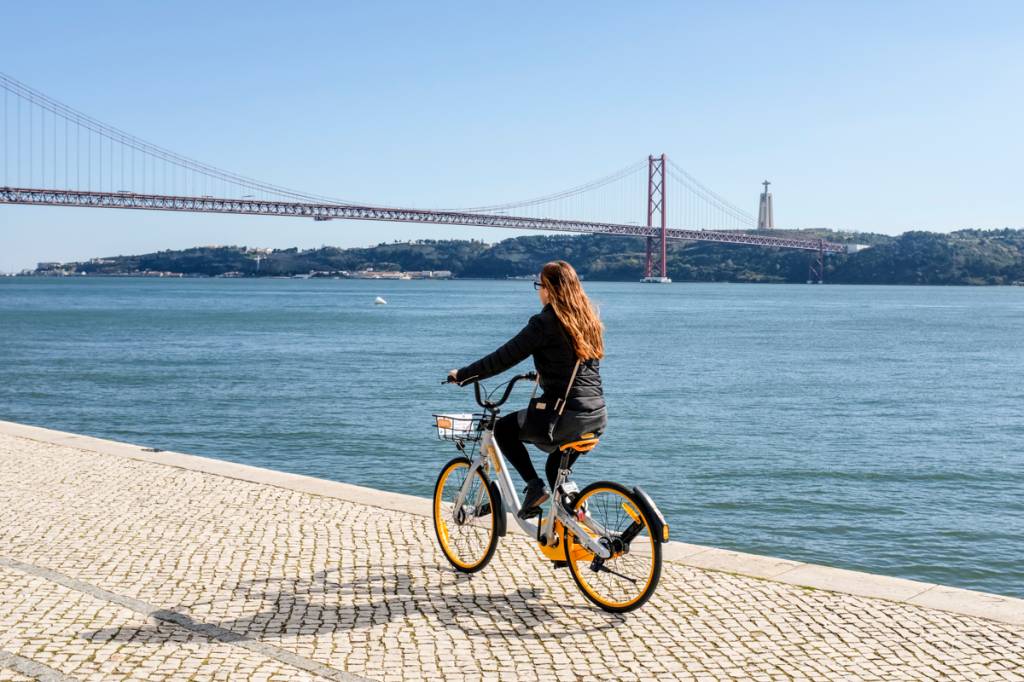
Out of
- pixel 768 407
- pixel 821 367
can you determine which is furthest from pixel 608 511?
pixel 821 367

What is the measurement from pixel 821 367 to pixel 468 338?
16186mm

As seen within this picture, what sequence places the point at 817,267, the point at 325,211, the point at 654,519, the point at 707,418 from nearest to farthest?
the point at 654,519 → the point at 707,418 → the point at 325,211 → the point at 817,267

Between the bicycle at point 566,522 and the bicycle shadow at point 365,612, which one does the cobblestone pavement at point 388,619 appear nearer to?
the bicycle shadow at point 365,612

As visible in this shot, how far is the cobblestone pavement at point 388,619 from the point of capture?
13.0 ft

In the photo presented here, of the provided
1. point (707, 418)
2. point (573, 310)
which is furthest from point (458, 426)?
point (707, 418)

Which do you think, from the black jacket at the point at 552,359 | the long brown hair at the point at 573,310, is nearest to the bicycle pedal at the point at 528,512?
the black jacket at the point at 552,359

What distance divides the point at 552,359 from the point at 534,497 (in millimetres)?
616

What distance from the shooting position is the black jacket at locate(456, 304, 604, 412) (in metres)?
4.64

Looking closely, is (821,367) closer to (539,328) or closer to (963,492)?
(963,492)

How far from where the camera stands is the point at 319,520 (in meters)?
6.39

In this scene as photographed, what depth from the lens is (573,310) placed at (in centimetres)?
466

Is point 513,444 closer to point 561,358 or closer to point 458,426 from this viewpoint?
point 458,426

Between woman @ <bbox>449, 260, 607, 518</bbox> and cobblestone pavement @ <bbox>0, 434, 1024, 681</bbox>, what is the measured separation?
712 mm

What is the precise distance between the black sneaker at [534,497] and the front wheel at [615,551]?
16 cm
